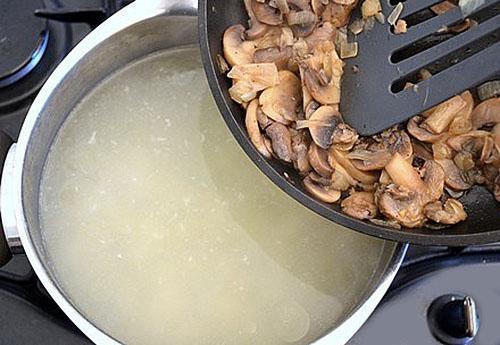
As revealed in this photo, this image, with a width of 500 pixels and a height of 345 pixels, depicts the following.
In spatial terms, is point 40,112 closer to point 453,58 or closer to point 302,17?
point 302,17

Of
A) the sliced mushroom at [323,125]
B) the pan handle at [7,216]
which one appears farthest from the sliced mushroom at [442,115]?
the pan handle at [7,216]

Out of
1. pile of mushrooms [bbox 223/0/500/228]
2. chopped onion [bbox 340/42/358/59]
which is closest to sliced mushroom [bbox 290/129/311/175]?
pile of mushrooms [bbox 223/0/500/228]

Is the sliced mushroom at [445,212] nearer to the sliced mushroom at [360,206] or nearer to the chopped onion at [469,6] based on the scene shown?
the sliced mushroom at [360,206]

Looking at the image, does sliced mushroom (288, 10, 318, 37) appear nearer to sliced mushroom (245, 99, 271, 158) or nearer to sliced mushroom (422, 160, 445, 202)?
sliced mushroom (245, 99, 271, 158)

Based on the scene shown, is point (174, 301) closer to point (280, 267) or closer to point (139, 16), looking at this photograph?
point (280, 267)

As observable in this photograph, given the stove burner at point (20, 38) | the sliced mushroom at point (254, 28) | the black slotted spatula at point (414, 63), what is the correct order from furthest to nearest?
the stove burner at point (20, 38) → the sliced mushroom at point (254, 28) → the black slotted spatula at point (414, 63)
